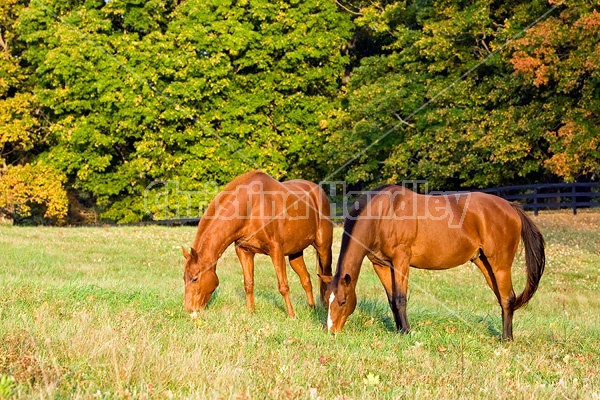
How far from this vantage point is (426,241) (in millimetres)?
9383

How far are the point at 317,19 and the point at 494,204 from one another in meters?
27.7

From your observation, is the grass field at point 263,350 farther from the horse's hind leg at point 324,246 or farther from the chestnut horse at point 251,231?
the horse's hind leg at point 324,246

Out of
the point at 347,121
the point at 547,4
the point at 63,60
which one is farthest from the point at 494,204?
the point at 63,60

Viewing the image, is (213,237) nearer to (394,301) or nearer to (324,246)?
(324,246)

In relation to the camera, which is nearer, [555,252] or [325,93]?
[555,252]

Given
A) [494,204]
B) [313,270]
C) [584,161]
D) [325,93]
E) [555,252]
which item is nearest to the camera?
[494,204]

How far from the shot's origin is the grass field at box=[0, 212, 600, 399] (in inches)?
180

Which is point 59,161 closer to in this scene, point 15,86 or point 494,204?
point 15,86

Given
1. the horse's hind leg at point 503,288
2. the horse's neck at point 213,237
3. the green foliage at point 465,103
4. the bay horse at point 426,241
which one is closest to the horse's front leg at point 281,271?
the horse's neck at point 213,237

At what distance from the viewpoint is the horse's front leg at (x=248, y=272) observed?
1033 centimetres

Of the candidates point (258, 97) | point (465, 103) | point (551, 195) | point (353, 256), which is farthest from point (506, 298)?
point (258, 97)

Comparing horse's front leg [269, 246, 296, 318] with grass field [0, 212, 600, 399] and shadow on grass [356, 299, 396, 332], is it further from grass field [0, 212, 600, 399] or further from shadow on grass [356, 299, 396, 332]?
shadow on grass [356, 299, 396, 332]

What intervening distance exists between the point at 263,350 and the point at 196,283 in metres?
3.65

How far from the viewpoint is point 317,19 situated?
35.5 meters
